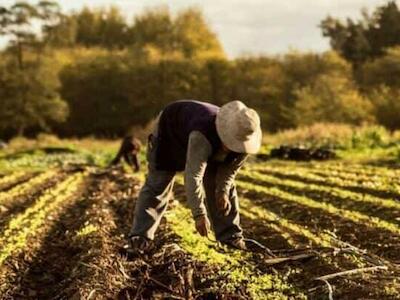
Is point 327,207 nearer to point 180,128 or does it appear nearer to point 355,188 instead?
point 355,188

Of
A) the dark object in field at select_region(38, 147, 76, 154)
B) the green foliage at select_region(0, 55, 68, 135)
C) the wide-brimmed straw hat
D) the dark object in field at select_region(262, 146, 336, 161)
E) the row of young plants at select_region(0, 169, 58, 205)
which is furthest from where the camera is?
the green foliage at select_region(0, 55, 68, 135)

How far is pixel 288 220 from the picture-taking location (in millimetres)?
9031

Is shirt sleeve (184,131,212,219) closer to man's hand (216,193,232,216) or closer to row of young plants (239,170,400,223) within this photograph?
man's hand (216,193,232,216)

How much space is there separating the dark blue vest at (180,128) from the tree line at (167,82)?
3325 centimetres

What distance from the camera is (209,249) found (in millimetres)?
6859

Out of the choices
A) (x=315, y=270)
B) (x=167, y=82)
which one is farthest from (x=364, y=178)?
(x=167, y=82)

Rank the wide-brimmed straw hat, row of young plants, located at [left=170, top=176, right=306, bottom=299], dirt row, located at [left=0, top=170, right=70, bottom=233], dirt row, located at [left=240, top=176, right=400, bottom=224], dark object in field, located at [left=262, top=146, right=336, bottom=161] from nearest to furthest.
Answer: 1. row of young plants, located at [left=170, top=176, right=306, bottom=299]
2. the wide-brimmed straw hat
3. dirt row, located at [left=240, top=176, right=400, bottom=224]
4. dirt row, located at [left=0, top=170, right=70, bottom=233]
5. dark object in field, located at [left=262, top=146, right=336, bottom=161]

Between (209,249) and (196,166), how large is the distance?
4.03 feet

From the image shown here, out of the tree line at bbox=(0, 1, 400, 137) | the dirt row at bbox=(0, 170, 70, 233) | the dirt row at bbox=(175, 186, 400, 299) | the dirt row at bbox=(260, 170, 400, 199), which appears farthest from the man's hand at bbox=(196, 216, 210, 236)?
the tree line at bbox=(0, 1, 400, 137)

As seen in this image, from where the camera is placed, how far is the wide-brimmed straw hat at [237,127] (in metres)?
5.72

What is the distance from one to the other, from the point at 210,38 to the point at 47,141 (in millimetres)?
27587

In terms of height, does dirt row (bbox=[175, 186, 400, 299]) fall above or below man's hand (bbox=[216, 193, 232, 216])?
below

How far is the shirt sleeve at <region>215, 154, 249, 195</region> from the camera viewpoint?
6.37 m

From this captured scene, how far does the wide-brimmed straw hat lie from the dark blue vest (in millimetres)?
165
